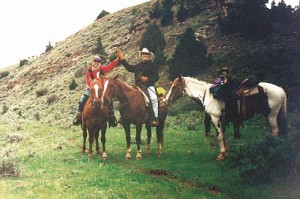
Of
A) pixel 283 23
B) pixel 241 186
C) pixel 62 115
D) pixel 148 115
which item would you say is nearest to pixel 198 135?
pixel 148 115

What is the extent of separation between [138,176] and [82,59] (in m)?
48.3

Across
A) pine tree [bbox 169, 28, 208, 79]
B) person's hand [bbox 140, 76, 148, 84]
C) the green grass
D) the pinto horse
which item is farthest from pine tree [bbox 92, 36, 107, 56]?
the pinto horse

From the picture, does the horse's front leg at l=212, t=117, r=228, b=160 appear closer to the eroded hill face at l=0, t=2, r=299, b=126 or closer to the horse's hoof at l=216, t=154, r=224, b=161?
the horse's hoof at l=216, t=154, r=224, b=161

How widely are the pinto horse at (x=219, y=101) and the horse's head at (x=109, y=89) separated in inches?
83.0

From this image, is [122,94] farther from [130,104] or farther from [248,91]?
[248,91]

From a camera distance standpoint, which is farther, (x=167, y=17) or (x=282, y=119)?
(x=167, y=17)

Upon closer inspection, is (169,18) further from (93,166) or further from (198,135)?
(93,166)

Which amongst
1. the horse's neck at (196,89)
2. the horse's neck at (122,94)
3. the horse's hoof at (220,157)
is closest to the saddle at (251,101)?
the horse's neck at (196,89)

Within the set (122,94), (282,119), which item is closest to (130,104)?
(122,94)

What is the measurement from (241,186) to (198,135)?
28.3ft

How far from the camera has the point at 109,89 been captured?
12.5 m

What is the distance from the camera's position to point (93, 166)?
12.2 meters

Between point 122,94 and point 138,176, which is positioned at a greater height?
point 122,94

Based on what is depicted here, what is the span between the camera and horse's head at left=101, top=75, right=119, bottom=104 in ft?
40.4
